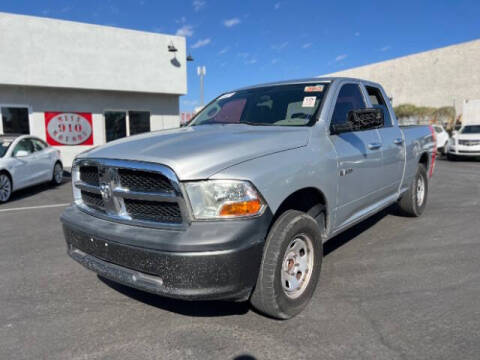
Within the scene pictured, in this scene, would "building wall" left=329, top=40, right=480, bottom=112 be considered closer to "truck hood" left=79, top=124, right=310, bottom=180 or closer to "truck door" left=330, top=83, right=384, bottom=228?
"truck door" left=330, top=83, right=384, bottom=228

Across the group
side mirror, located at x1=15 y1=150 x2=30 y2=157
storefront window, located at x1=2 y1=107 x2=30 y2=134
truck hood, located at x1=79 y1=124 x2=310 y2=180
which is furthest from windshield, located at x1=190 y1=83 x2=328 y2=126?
storefront window, located at x1=2 y1=107 x2=30 y2=134

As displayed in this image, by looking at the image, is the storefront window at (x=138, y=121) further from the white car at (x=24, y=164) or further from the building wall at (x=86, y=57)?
the white car at (x=24, y=164)

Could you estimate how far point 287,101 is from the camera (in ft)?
11.9

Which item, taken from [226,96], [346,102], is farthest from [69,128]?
[346,102]

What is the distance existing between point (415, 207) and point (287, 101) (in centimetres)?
307

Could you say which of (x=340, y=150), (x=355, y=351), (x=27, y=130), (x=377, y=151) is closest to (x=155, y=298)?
(x=355, y=351)

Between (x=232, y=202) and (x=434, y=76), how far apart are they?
154 feet

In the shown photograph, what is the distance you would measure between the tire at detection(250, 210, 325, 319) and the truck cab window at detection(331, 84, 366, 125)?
1.14 m

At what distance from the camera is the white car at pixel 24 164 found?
26.2 ft

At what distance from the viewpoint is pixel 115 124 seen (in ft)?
49.9

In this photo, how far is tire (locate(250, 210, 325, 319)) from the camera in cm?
247

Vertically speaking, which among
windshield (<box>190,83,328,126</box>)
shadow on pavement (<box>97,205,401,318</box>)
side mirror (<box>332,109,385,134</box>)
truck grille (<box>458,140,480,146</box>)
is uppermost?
windshield (<box>190,83,328,126</box>)

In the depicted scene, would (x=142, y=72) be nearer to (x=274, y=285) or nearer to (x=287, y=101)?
(x=287, y=101)

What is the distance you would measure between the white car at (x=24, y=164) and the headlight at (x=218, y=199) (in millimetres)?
7299
